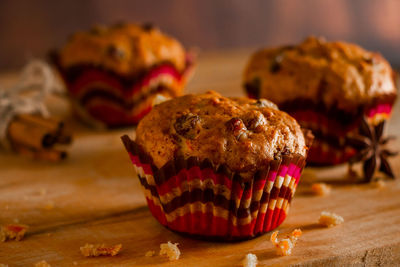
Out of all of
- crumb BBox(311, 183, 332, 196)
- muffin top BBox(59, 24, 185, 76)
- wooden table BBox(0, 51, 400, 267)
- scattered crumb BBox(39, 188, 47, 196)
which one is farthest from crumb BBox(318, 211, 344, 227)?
muffin top BBox(59, 24, 185, 76)

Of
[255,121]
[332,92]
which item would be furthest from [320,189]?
[255,121]

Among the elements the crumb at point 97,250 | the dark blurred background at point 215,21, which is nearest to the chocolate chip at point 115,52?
the crumb at point 97,250

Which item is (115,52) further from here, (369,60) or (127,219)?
(369,60)

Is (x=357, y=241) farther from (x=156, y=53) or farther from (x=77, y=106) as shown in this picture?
(x=77, y=106)

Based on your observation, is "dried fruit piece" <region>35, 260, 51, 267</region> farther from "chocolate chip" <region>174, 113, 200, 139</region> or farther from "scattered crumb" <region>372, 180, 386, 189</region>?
"scattered crumb" <region>372, 180, 386, 189</region>

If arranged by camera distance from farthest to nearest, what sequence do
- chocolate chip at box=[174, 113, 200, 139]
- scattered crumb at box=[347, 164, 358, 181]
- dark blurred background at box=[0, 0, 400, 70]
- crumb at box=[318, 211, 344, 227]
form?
1. dark blurred background at box=[0, 0, 400, 70]
2. scattered crumb at box=[347, 164, 358, 181]
3. crumb at box=[318, 211, 344, 227]
4. chocolate chip at box=[174, 113, 200, 139]

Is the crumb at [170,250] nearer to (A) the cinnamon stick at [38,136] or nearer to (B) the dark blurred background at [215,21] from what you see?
(A) the cinnamon stick at [38,136]
